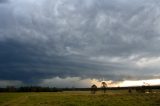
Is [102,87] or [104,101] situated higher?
[102,87]

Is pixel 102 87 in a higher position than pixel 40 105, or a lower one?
higher

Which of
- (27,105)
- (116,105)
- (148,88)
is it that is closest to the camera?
(116,105)

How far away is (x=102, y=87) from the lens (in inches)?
4806

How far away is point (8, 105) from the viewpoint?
7550 cm

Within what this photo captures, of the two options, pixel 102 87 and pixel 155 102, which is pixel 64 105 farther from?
pixel 102 87

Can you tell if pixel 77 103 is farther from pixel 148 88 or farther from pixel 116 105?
pixel 148 88

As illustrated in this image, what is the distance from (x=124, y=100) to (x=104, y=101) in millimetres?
5025

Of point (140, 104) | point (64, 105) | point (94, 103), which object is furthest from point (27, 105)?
point (140, 104)

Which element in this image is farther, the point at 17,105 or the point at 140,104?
the point at 17,105

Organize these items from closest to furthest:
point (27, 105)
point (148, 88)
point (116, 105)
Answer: point (116, 105) → point (27, 105) → point (148, 88)

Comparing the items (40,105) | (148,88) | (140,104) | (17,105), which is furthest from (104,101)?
(148,88)

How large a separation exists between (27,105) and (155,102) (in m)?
27.5

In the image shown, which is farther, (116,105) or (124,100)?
(124,100)

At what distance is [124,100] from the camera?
74.8 m
